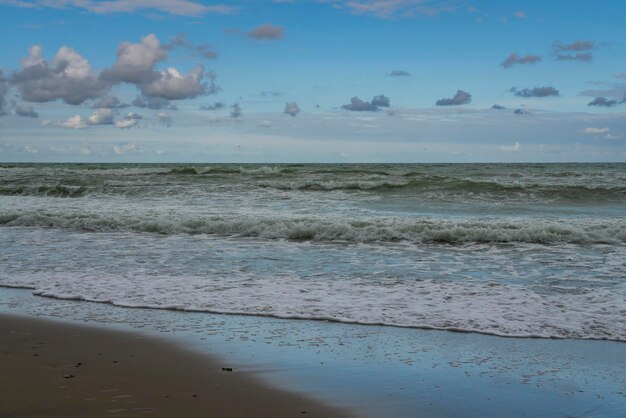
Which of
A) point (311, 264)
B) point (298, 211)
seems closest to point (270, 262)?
point (311, 264)

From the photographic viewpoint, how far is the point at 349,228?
1523cm

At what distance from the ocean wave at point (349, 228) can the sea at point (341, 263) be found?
0.04 meters

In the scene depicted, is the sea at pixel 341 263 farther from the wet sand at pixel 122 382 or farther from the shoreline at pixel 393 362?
the wet sand at pixel 122 382

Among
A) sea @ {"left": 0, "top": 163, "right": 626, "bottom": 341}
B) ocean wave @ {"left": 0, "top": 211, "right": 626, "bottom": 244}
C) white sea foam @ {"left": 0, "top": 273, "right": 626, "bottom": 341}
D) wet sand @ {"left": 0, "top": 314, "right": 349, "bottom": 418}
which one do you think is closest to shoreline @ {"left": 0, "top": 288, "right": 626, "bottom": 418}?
wet sand @ {"left": 0, "top": 314, "right": 349, "bottom": 418}

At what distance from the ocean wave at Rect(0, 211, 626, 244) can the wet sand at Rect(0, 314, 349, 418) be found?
9.09m

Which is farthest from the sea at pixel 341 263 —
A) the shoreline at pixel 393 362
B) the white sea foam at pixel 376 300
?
the shoreline at pixel 393 362

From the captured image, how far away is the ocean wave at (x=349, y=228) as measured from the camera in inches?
571

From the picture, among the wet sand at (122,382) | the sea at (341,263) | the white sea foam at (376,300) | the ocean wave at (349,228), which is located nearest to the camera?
the wet sand at (122,382)

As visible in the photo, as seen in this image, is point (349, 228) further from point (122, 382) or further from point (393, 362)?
point (122, 382)

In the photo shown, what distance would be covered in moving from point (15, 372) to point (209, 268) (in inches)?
222

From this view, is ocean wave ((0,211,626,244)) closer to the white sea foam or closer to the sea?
the sea

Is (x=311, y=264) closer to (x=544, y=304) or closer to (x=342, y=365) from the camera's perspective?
(x=544, y=304)

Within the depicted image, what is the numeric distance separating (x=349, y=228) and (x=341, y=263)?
12.9 ft

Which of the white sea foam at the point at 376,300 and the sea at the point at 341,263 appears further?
the sea at the point at 341,263
